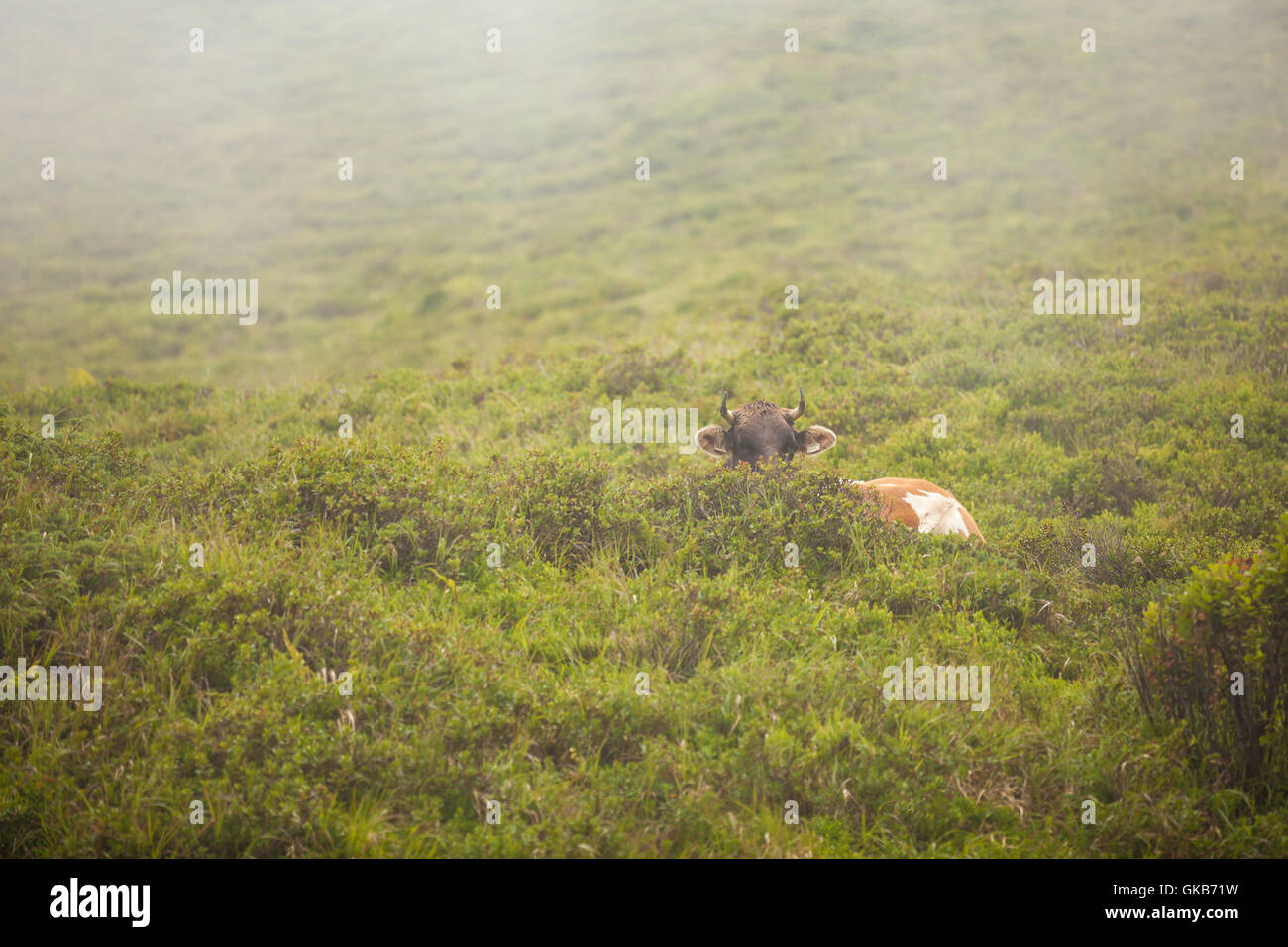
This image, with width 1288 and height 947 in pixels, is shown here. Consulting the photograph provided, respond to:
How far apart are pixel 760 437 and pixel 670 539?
7.66 feet

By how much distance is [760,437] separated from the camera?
352 inches

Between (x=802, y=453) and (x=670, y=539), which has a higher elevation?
(x=802, y=453)

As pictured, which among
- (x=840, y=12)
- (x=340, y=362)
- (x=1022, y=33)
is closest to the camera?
(x=340, y=362)

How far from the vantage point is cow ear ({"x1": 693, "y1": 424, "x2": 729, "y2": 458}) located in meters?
9.28

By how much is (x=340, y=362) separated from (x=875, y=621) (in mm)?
14470

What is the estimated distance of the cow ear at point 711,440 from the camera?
9281 millimetres

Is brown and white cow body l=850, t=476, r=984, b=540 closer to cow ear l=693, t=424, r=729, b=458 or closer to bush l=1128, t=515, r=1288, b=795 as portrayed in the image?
cow ear l=693, t=424, r=729, b=458

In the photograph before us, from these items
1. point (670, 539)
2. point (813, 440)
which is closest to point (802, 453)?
point (813, 440)

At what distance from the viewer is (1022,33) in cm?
3516

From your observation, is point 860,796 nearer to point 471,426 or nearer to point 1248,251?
point 471,426

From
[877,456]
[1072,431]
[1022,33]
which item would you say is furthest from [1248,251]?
[1022,33]

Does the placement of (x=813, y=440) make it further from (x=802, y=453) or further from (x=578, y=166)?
(x=578, y=166)

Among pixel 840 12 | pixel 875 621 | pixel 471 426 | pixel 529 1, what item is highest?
pixel 529 1
